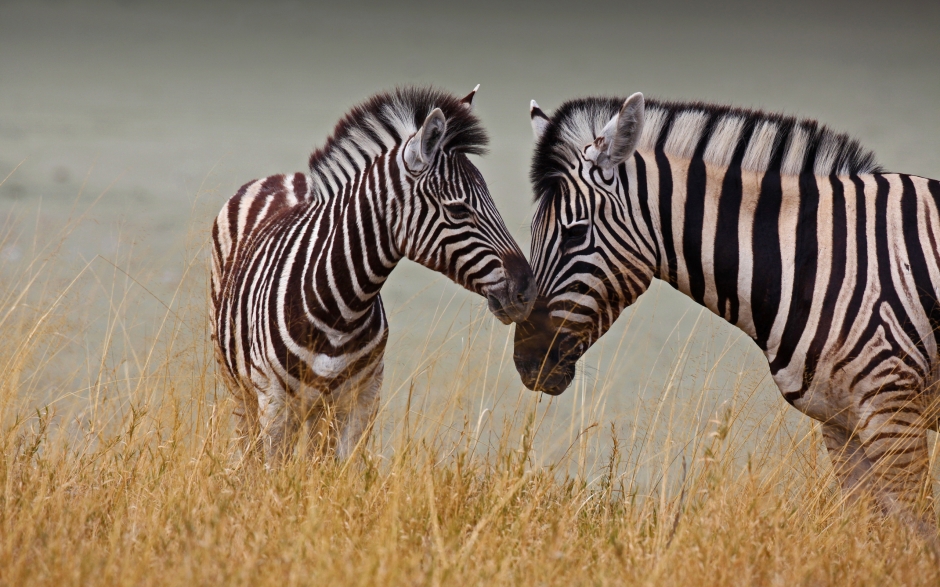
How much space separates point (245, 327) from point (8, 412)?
1.39 metres

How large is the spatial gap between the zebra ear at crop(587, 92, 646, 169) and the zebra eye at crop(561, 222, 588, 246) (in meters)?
0.34

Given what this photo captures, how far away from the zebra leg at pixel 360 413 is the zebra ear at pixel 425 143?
124 cm

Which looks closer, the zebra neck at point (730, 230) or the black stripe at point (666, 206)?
the zebra neck at point (730, 230)

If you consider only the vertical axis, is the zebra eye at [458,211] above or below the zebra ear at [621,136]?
below

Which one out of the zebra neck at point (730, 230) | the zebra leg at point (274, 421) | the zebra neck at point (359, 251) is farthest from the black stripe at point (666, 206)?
the zebra leg at point (274, 421)

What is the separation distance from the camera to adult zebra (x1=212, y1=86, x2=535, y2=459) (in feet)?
13.7

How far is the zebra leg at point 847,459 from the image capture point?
410 cm

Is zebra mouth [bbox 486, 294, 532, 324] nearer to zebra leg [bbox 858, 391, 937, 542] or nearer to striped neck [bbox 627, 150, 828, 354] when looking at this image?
striped neck [bbox 627, 150, 828, 354]

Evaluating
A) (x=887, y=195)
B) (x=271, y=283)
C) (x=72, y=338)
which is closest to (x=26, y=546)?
(x=271, y=283)

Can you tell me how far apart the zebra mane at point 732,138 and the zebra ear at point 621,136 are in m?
0.15

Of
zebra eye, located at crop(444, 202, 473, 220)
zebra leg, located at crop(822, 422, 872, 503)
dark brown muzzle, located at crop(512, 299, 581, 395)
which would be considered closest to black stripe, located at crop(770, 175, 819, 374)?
zebra leg, located at crop(822, 422, 872, 503)

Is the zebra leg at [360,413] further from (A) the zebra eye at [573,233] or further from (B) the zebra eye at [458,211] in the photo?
(A) the zebra eye at [573,233]

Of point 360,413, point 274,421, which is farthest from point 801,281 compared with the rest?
point 274,421

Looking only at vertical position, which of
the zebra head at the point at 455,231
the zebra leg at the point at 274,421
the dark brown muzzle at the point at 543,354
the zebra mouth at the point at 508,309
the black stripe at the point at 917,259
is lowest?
the zebra leg at the point at 274,421
